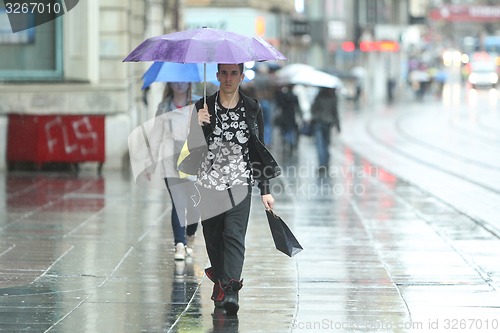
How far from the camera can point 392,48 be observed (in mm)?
70688

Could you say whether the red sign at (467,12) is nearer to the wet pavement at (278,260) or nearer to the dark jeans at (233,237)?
the wet pavement at (278,260)

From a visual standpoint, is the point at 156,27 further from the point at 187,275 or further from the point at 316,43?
the point at 316,43

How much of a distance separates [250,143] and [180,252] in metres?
2.54

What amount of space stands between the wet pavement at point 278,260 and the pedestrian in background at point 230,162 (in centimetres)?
41

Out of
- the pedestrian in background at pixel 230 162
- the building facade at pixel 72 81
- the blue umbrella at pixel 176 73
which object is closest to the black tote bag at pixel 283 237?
the pedestrian in background at pixel 230 162

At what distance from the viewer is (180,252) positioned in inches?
421

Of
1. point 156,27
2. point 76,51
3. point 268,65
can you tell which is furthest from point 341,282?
point 268,65

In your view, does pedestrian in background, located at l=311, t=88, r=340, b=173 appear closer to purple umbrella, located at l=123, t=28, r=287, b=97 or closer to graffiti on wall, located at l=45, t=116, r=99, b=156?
graffiti on wall, located at l=45, t=116, r=99, b=156

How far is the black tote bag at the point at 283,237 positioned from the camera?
27.4 feet

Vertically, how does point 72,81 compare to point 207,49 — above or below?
below

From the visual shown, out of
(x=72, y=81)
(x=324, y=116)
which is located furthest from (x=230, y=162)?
(x=324, y=116)

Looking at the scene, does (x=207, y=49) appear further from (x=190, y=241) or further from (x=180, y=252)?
(x=190, y=241)

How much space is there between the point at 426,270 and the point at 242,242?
2.38 meters

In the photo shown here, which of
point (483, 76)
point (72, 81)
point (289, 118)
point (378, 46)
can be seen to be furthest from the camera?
point (483, 76)
